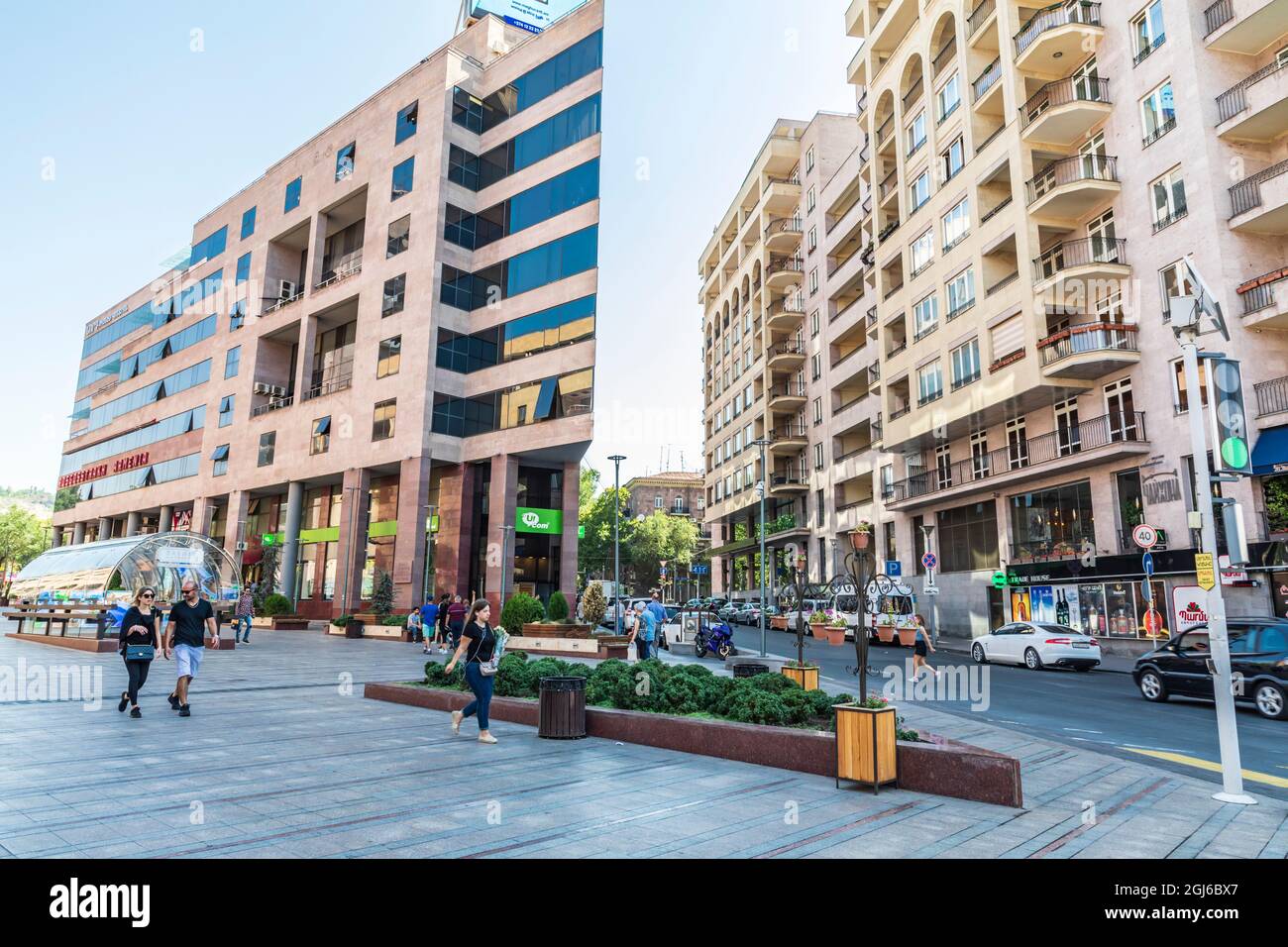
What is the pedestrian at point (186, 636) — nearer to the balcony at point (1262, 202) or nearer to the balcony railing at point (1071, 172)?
the balcony at point (1262, 202)

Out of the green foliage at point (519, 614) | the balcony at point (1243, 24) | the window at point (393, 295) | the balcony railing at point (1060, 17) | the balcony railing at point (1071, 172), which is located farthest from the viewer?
the window at point (393, 295)

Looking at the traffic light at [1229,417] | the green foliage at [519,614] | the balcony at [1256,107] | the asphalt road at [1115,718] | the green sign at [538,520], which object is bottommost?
the asphalt road at [1115,718]

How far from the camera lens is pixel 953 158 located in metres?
34.8

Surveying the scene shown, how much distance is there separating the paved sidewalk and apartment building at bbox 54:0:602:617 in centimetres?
2504

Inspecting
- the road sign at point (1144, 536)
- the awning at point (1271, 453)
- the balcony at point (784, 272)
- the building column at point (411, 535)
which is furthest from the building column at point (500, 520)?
the balcony at point (784, 272)

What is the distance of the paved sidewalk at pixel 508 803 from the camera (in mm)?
5461

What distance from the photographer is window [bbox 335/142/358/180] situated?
4472 centimetres

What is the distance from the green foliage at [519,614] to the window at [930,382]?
2065cm

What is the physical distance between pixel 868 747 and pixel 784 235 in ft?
176

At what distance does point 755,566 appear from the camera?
A: 64.8 meters

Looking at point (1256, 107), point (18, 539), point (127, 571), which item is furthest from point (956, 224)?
point (18, 539)

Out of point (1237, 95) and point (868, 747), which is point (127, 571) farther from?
point (1237, 95)

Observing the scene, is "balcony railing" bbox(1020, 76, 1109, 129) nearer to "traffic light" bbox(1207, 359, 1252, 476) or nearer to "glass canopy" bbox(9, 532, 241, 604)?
"traffic light" bbox(1207, 359, 1252, 476)
